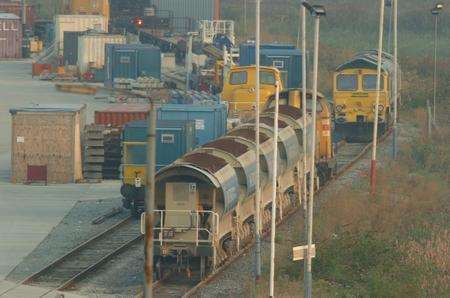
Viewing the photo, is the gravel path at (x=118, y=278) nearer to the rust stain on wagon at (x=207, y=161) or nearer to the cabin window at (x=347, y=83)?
the rust stain on wagon at (x=207, y=161)

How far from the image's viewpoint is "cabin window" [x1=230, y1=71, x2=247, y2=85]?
44375 millimetres

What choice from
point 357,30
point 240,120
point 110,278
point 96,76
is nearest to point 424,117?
point 240,120

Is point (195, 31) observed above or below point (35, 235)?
above

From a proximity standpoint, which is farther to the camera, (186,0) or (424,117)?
(186,0)

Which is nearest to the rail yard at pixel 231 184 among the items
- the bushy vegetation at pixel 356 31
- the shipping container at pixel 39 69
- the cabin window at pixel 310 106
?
the cabin window at pixel 310 106

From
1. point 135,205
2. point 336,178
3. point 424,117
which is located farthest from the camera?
point 424,117

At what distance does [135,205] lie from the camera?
33625 mm

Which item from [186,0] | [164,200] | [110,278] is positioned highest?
[186,0]

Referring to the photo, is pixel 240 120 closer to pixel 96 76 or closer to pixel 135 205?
pixel 135 205

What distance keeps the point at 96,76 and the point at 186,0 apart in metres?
15.8

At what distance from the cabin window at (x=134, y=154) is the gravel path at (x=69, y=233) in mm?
1539

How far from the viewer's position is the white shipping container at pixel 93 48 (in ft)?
237

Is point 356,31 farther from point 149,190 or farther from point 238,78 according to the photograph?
point 149,190

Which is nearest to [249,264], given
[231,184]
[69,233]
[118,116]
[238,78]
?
[231,184]
